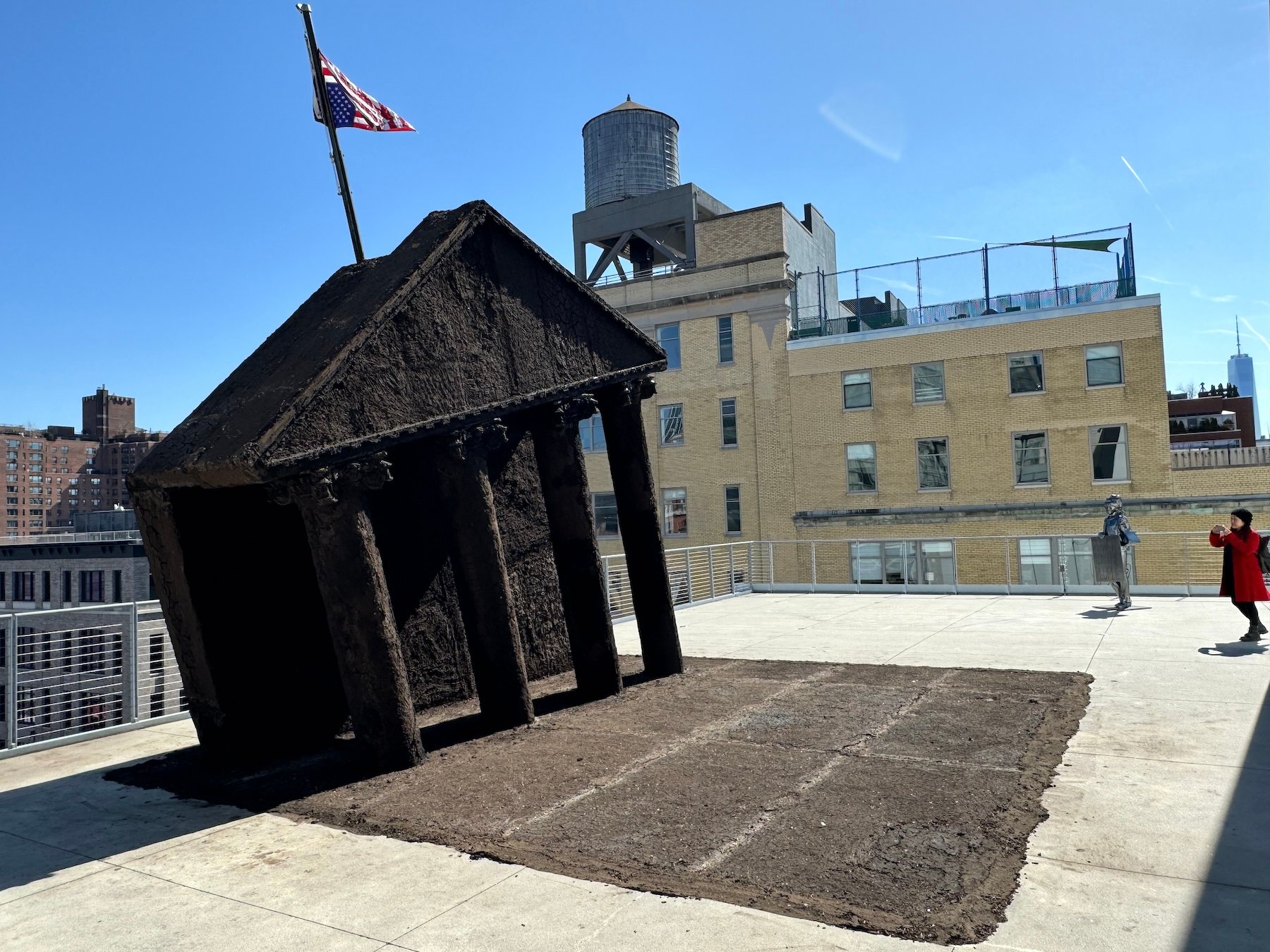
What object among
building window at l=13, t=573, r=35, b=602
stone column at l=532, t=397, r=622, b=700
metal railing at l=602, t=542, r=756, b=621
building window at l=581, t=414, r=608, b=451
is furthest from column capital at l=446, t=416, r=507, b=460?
building window at l=13, t=573, r=35, b=602

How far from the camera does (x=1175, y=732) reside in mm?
7184

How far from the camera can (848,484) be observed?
35594 millimetres

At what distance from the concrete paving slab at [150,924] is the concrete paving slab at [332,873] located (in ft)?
0.30

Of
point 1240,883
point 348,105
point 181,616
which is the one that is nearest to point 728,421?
point 348,105

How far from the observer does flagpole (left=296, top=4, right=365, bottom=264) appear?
370 inches

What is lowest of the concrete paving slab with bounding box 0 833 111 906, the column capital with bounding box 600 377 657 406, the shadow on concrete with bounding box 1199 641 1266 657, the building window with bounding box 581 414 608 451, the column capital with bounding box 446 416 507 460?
the shadow on concrete with bounding box 1199 641 1266 657

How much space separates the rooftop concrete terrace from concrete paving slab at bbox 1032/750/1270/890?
0.05 feet

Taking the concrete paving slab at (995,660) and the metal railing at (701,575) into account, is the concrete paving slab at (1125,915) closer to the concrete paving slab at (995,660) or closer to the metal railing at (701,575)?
the concrete paving slab at (995,660)

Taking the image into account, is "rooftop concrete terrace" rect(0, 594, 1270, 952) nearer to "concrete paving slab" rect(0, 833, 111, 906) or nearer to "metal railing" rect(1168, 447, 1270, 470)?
"concrete paving slab" rect(0, 833, 111, 906)

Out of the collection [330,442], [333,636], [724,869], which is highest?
[330,442]

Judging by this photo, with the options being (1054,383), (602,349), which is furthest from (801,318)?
(602,349)

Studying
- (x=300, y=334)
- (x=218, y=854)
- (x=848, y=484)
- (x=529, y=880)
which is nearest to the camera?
(x=529, y=880)

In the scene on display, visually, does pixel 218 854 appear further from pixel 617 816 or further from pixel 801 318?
pixel 801 318

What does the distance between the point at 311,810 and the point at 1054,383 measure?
105 ft
